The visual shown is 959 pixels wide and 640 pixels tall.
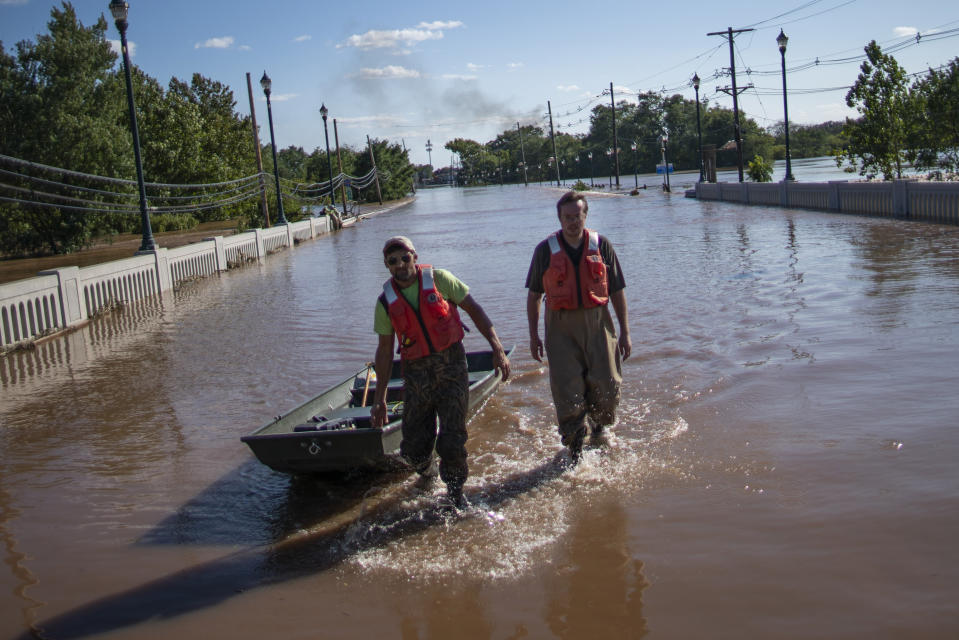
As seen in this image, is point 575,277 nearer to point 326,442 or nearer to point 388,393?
point 326,442

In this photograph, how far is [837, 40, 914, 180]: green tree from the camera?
2928cm

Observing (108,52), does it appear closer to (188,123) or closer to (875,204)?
(188,123)

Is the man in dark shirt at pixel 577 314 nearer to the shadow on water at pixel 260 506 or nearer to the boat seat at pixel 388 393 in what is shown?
the shadow on water at pixel 260 506

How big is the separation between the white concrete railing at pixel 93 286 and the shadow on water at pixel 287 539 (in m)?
8.35

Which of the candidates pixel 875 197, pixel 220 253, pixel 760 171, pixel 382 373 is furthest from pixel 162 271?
pixel 760 171

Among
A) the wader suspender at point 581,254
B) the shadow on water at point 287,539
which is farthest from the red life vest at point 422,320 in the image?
the shadow on water at point 287,539

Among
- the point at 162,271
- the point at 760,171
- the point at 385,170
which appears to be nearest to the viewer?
the point at 162,271

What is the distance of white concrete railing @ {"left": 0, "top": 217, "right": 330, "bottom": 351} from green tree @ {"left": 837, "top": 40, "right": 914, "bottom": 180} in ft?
74.0

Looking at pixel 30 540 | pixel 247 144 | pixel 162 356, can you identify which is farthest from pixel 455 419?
pixel 247 144

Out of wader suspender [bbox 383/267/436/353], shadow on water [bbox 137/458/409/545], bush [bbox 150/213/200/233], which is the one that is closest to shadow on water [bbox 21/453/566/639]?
shadow on water [bbox 137/458/409/545]

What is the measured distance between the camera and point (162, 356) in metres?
12.3

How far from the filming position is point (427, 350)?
530 centimetres

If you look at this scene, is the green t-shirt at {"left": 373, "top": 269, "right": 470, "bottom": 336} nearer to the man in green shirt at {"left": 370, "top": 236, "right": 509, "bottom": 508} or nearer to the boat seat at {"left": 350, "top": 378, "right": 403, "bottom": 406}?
the man in green shirt at {"left": 370, "top": 236, "right": 509, "bottom": 508}

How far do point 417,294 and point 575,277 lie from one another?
1166 millimetres
